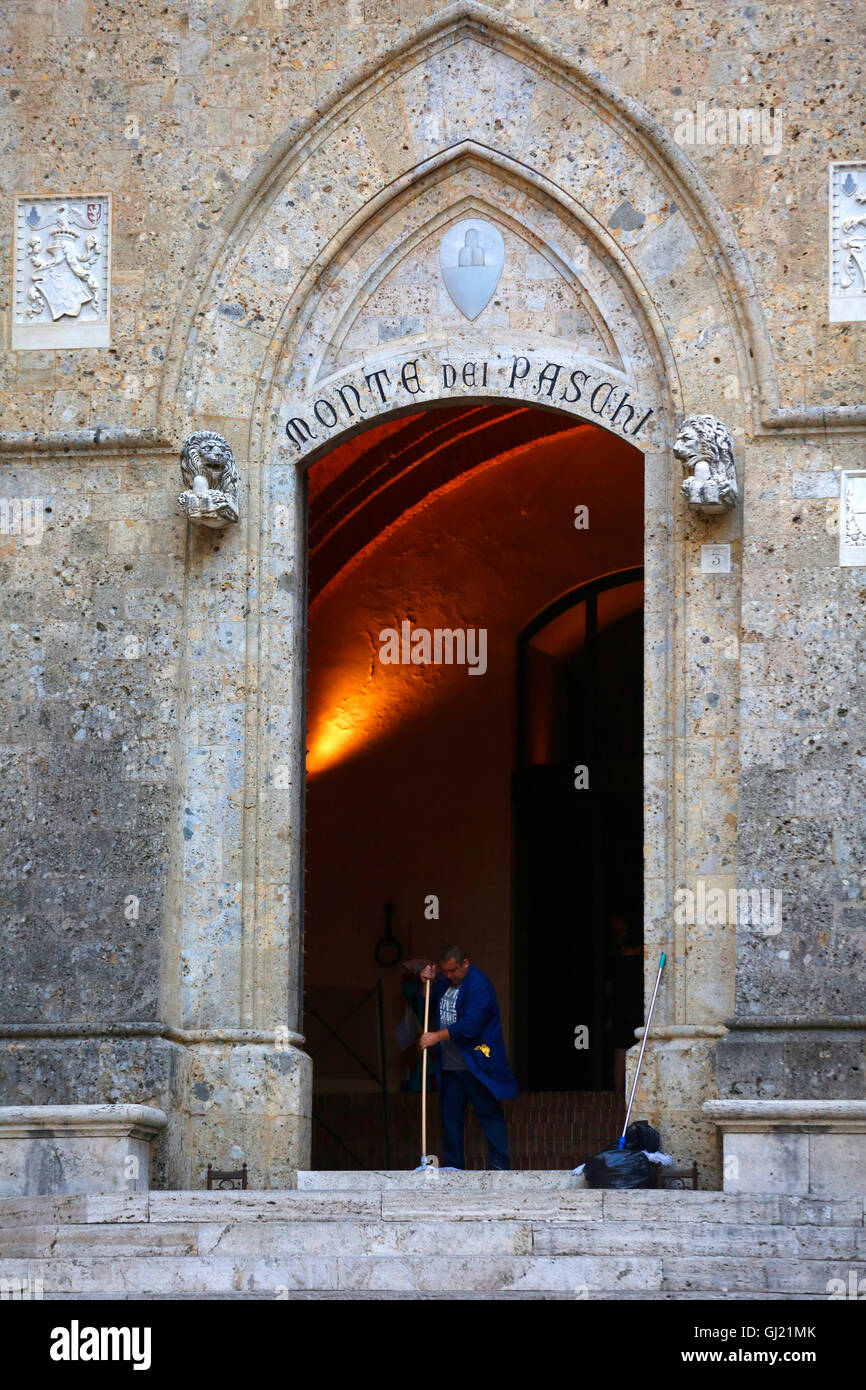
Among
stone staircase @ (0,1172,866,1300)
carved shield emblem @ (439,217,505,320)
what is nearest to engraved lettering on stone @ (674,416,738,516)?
carved shield emblem @ (439,217,505,320)

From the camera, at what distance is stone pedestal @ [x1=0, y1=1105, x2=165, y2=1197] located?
44.4ft

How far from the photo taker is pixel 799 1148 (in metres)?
13.1

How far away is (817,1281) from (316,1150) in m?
8.07

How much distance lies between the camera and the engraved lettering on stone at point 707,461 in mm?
14133

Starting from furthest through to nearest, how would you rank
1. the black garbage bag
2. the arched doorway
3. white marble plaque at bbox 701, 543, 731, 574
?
the arched doorway < white marble plaque at bbox 701, 543, 731, 574 < the black garbage bag

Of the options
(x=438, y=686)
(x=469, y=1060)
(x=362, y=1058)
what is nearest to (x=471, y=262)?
(x=469, y=1060)

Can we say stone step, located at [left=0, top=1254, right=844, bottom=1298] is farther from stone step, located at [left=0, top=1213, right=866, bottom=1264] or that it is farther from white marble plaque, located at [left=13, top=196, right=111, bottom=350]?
white marble plaque, located at [left=13, top=196, right=111, bottom=350]

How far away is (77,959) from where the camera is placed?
46.8 ft

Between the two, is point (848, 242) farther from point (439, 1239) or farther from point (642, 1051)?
point (439, 1239)

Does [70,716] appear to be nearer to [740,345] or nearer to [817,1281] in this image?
[740,345]

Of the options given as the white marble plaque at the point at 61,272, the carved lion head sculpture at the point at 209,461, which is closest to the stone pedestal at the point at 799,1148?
the carved lion head sculpture at the point at 209,461

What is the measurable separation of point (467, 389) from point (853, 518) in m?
2.28

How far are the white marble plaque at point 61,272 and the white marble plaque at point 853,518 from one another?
419 cm

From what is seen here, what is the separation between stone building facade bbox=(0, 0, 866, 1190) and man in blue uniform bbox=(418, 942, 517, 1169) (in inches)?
43.8
